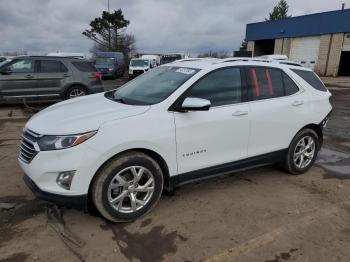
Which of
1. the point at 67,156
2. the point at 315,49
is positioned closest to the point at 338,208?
the point at 67,156

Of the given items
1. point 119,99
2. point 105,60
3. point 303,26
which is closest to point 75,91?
point 119,99

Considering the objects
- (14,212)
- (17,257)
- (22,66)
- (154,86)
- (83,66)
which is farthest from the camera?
(83,66)

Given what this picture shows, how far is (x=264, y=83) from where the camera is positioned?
4.70 meters

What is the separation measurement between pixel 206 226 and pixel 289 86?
8.20 ft

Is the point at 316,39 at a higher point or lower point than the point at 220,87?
higher

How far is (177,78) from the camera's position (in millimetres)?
4223

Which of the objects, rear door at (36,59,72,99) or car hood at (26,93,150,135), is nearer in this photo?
car hood at (26,93,150,135)

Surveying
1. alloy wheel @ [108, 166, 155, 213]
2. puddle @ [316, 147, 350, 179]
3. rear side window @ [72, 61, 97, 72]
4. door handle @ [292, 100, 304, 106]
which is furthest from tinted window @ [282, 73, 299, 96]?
rear side window @ [72, 61, 97, 72]

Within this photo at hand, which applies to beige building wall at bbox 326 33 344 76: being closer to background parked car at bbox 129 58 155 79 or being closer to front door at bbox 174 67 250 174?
background parked car at bbox 129 58 155 79

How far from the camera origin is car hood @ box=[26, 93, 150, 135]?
11.2 feet

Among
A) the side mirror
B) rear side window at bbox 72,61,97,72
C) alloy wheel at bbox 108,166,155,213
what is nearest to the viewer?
alloy wheel at bbox 108,166,155,213

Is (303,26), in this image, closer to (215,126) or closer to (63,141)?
(215,126)

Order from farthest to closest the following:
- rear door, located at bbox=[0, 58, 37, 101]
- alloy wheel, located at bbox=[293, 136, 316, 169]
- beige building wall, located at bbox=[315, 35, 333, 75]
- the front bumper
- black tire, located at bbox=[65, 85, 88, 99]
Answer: beige building wall, located at bbox=[315, 35, 333, 75], black tire, located at bbox=[65, 85, 88, 99], rear door, located at bbox=[0, 58, 37, 101], alloy wheel, located at bbox=[293, 136, 316, 169], the front bumper

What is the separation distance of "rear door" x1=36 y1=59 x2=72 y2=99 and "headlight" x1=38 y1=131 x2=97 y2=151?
327 inches
